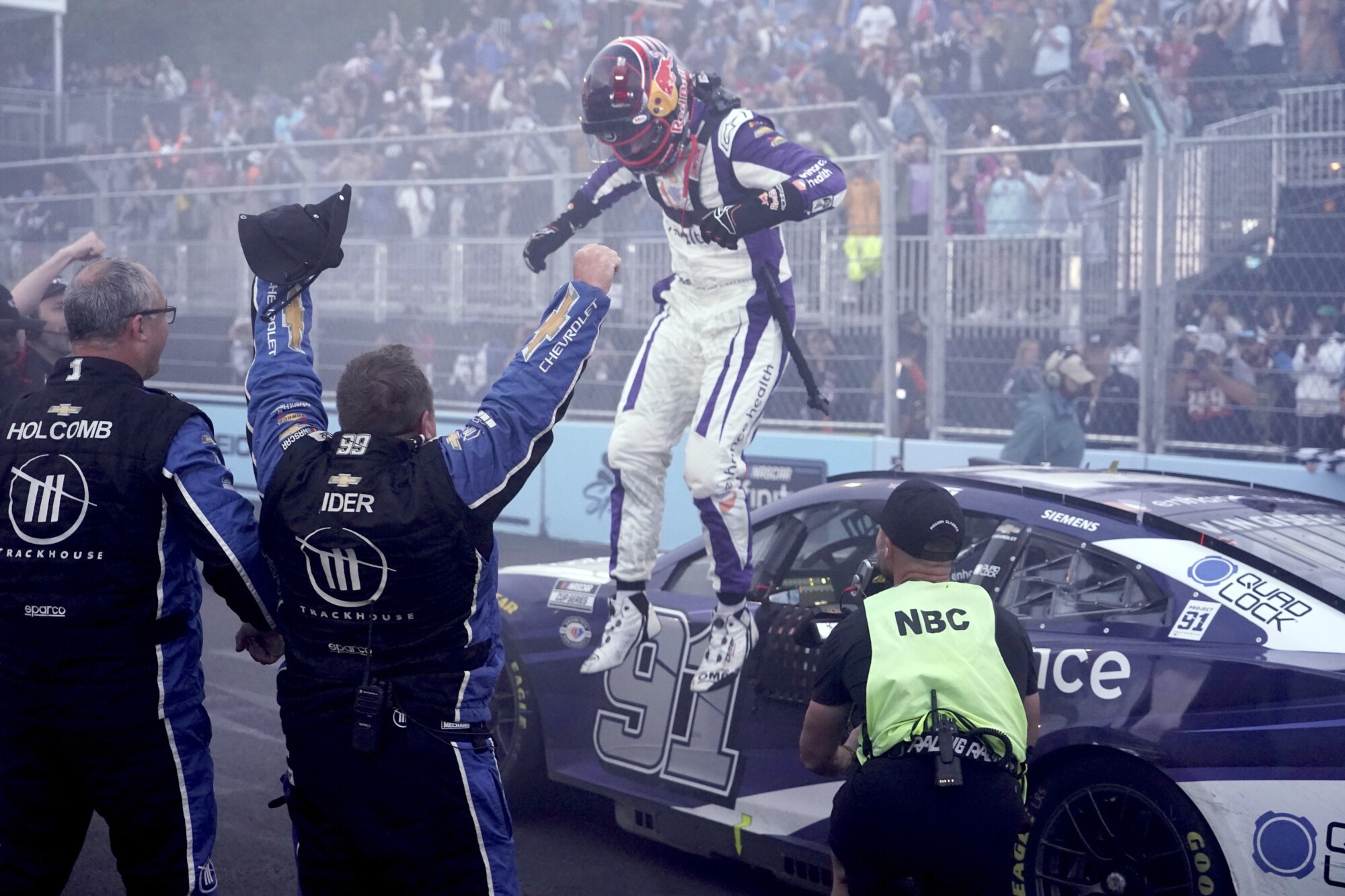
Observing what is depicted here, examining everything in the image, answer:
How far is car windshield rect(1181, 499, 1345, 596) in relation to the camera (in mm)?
3764

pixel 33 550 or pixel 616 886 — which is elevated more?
pixel 33 550

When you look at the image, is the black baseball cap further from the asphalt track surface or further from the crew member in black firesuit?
the asphalt track surface

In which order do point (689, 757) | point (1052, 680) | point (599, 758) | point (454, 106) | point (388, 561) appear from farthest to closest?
point (454, 106)
point (599, 758)
point (689, 757)
point (1052, 680)
point (388, 561)

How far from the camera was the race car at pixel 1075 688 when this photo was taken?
135 inches

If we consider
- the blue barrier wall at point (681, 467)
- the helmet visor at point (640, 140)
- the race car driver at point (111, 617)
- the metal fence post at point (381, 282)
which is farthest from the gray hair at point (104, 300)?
the metal fence post at point (381, 282)

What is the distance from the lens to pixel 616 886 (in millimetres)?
4812

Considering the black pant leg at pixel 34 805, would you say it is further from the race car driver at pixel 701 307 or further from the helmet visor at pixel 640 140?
the helmet visor at pixel 640 140

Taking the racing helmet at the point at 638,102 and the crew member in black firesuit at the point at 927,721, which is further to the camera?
the racing helmet at the point at 638,102

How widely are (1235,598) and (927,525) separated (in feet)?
3.73

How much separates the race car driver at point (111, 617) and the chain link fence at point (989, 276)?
7.29 m

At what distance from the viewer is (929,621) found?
3.02 meters

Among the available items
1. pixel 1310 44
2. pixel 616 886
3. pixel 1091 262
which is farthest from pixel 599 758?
pixel 1310 44

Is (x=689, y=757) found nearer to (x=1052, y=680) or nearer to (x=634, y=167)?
(x=1052, y=680)

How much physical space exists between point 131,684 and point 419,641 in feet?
→ 2.36
